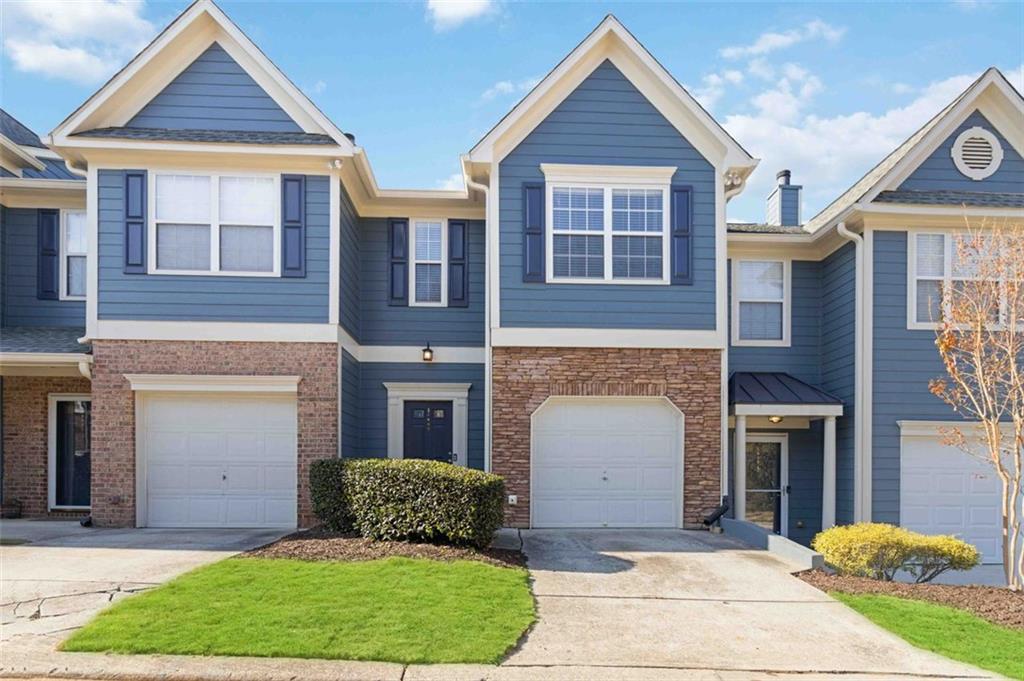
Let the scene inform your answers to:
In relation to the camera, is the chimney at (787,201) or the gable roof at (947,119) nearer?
the gable roof at (947,119)

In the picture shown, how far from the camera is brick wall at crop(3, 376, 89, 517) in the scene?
13.1m

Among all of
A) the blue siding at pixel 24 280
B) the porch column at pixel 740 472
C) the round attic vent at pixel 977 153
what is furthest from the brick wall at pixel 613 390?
the blue siding at pixel 24 280

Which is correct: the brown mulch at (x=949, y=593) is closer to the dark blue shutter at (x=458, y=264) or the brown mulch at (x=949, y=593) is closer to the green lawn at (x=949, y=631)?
the green lawn at (x=949, y=631)

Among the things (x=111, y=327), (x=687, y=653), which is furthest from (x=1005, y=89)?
(x=111, y=327)

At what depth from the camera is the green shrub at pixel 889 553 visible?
9453 mm

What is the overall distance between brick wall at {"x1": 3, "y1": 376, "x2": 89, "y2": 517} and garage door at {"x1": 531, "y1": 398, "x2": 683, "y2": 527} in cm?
850

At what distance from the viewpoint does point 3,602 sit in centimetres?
721

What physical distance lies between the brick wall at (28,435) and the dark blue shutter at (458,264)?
6.85 m

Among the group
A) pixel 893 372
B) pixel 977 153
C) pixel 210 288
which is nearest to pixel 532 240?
pixel 210 288

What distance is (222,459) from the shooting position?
11.8 meters

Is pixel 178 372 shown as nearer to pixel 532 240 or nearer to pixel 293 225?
Answer: pixel 293 225

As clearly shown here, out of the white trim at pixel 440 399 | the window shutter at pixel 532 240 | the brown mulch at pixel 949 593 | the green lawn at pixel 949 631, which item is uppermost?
the window shutter at pixel 532 240

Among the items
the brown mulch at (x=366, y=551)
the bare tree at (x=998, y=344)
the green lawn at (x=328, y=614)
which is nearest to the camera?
the green lawn at (x=328, y=614)

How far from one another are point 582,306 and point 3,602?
859 cm
